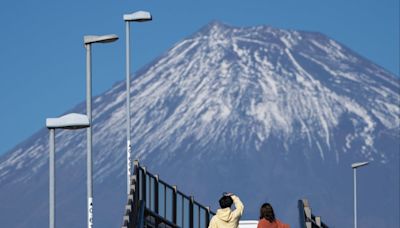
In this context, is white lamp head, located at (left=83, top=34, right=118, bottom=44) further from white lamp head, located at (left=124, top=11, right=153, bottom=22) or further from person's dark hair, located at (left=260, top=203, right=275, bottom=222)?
person's dark hair, located at (left=260, top=203, right=275, bottom=222)

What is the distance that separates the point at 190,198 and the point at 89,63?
11.6 ft

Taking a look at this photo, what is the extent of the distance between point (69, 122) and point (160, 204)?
5828 millimetres

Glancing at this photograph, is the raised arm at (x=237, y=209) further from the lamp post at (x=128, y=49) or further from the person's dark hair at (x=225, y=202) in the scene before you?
the lamp post at (x=128, y=49)

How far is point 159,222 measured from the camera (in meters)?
32.8

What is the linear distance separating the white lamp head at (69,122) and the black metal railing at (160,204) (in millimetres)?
2304

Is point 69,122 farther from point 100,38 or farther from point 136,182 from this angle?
point 100,38

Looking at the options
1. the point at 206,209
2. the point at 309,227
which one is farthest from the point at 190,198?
the point at 309,227

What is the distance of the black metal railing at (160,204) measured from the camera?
32469mm

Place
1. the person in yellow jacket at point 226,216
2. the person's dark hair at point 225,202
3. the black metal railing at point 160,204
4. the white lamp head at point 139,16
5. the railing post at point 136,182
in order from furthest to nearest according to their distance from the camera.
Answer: the white lamp head at point 139,16 → the black metal railing at point 160,204 → the railing post at point 136,182 → the person's dark hair at point 225,202 → the person in yellow jacket at point 226,216

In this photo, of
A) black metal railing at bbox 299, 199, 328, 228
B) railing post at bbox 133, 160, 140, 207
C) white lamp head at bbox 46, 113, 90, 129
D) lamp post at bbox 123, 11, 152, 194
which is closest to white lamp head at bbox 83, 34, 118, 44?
railing post at bbox 133, 160, 140, 207

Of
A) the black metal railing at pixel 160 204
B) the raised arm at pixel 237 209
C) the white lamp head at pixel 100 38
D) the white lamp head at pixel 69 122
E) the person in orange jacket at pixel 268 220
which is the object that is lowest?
the person in orange jacket at pixel 268 220

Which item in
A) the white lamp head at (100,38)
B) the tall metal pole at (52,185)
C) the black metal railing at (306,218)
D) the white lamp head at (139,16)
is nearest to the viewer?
the black metal railing at (306,218)

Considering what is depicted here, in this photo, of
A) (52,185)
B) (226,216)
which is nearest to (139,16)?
(52,185)

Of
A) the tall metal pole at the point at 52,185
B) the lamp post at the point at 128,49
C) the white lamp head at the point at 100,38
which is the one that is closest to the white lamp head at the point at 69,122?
the tall metal pole at the point at 52,185
